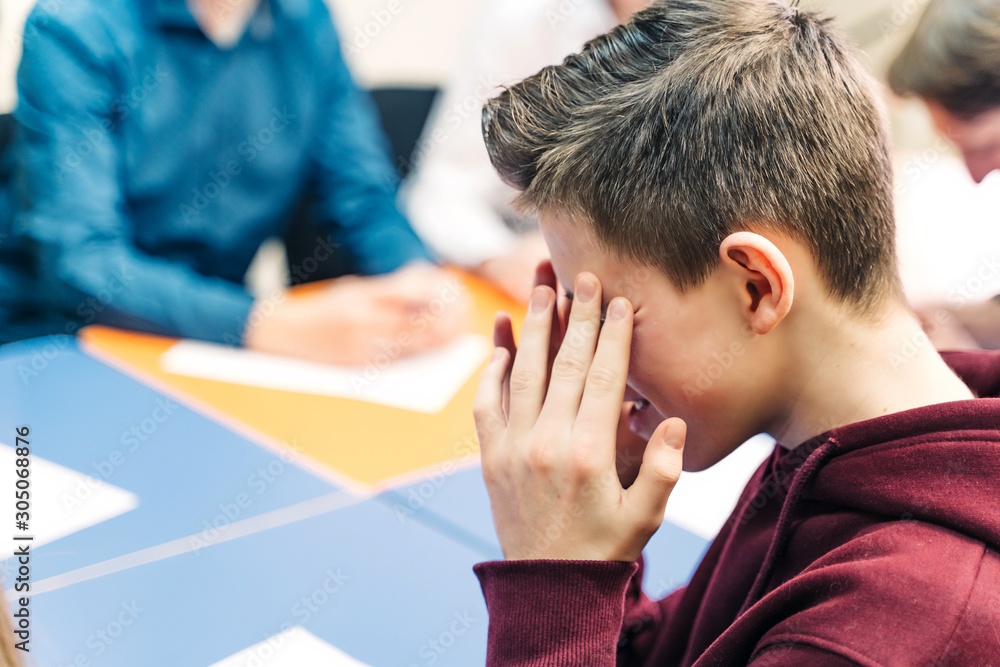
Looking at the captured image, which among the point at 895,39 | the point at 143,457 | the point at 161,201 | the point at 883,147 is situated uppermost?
the point at 895,39

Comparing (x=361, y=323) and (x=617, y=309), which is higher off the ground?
(x=617, y=309)

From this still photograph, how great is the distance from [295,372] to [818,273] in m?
0.77

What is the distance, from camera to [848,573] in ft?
1.43

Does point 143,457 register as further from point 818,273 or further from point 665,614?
point 818,273

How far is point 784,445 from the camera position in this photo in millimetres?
635

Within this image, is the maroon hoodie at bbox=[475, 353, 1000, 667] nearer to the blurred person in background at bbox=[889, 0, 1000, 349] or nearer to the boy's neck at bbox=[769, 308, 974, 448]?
the boy's neck at bbox=[769, 308, 974, 448]

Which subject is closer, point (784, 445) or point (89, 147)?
point (784, 445)

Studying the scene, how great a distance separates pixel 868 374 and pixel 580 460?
0.23 m

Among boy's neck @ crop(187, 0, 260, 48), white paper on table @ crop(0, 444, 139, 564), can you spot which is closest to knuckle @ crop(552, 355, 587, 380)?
white paper on table @ crop(0, 444, 139, 564)

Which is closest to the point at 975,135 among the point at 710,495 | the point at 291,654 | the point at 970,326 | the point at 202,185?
the point at 970,326

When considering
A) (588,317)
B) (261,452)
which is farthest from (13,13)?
(588,317)

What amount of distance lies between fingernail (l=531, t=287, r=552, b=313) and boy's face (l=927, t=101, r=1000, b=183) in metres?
0.67

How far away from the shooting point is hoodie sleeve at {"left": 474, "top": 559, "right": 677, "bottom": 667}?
20.5 inches

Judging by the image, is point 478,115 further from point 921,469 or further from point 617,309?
point 921,469
